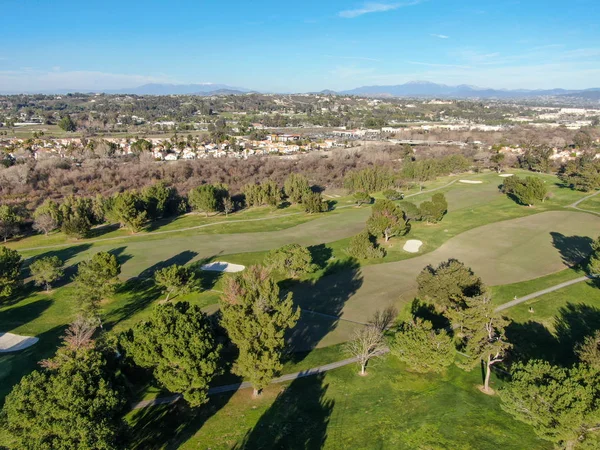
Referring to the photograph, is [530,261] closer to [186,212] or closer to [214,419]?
[214,419]

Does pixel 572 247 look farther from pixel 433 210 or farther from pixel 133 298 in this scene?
pixel 133 298

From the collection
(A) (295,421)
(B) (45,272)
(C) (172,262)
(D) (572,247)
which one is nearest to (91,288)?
A: (B) (45,272)

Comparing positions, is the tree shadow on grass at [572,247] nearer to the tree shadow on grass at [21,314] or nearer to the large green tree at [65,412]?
the large green tree at [65,412]

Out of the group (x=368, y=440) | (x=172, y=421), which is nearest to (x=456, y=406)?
(x=368, y=440)

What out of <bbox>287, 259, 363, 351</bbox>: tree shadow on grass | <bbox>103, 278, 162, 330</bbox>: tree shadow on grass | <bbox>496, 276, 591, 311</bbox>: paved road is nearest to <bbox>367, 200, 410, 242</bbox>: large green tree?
<bbox>287, 259, 363, 351</bbox>: tree shadow on grass

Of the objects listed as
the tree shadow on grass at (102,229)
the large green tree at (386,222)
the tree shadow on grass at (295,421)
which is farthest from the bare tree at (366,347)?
the tree shadow on grass at (102,229)

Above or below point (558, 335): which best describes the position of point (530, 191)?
above
